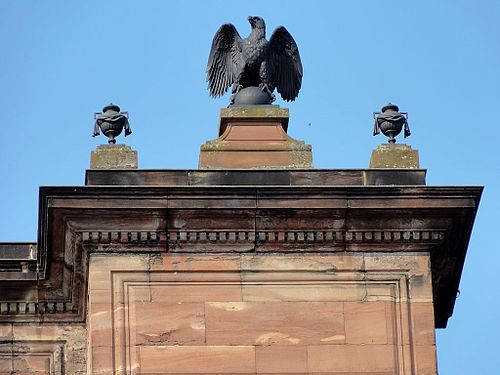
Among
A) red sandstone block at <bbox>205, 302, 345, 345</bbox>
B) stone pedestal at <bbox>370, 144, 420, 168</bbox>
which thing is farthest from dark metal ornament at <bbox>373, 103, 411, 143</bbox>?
red sandstone block at <bbox>205, 302, 345, 345</bbox>

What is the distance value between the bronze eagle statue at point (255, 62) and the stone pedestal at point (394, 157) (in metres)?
2.47

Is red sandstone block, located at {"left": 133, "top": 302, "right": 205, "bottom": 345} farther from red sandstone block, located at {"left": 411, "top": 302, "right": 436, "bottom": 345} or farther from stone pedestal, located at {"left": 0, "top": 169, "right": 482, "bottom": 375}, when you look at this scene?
red sandstone block, located at {"left": 411, "top": 302, "right": 436, "bottom": 345}

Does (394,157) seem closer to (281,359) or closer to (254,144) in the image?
(254,144)

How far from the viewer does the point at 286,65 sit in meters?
43.2

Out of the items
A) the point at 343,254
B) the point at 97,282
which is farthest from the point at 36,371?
the point at 343,254

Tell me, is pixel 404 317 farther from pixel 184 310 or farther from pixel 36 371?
pixel 36 371

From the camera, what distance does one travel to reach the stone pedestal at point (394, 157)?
133 feet

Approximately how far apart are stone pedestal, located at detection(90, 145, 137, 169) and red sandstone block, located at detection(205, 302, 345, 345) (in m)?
2.79

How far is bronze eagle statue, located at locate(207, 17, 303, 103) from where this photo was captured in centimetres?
4244

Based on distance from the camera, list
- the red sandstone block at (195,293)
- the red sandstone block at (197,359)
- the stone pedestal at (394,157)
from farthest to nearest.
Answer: the stone pedestal at (394,157) < the red sandstone block at (195,293) < the red sandstone block at (197,359)

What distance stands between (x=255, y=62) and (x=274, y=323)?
5338mm

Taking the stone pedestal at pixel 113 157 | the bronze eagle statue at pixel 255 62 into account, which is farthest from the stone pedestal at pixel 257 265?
A: the bronze eagle statue at pixel 255 62

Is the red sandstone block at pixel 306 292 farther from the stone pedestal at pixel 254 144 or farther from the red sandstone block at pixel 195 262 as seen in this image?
the stone pedestal at pixel 254 144

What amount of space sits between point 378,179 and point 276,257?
212cm
